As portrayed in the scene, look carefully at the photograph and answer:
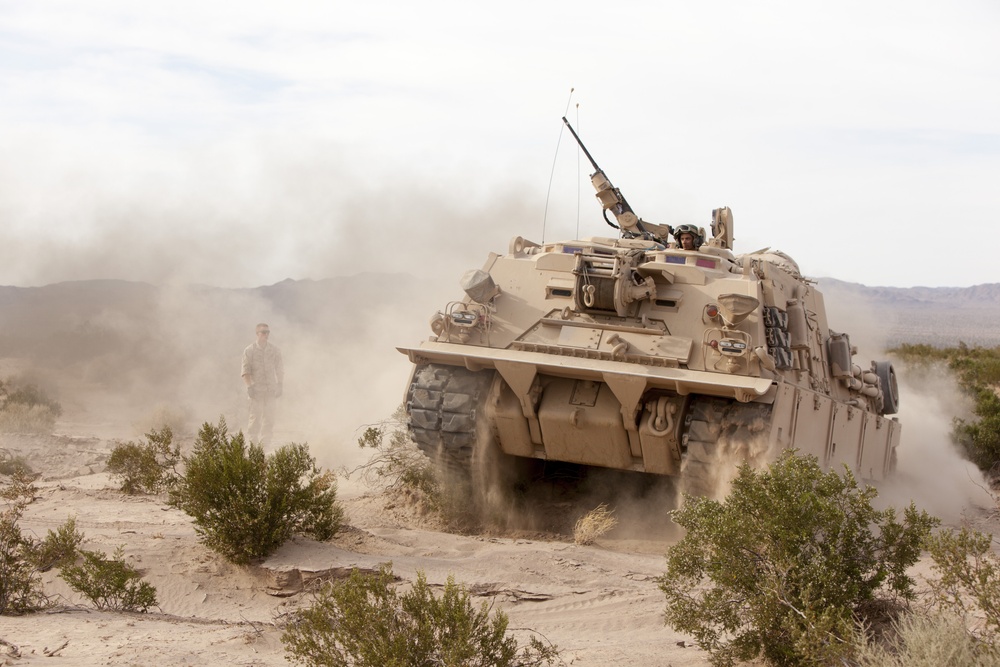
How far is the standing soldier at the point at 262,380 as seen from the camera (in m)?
13.8

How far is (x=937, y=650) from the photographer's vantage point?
458cm

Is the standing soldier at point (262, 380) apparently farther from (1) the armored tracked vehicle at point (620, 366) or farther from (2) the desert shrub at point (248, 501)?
(2) the desert shrub at point (248, 501)

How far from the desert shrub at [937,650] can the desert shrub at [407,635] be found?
1405 mm

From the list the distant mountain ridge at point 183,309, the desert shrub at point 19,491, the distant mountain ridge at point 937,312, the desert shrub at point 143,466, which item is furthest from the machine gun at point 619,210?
the distant mountain ridge at point 937,312

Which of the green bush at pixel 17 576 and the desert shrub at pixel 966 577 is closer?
the desert shrub at pixel 966 577

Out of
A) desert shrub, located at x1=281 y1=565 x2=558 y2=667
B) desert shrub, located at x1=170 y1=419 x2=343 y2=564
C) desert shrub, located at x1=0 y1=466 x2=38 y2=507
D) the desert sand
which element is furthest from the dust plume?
desert shrub, located at x1=0 y1=466 x2=38 y2=507

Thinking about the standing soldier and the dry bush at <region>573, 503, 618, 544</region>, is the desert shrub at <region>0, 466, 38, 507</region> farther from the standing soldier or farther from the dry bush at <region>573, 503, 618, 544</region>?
the dry bush at <region>573, 503, 618, 544</region>

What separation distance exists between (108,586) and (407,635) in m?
2.35

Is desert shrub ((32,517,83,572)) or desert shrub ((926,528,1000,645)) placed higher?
desert shrub ((926,528,1000,645))

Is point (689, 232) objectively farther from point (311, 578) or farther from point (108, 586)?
point (108, 586)

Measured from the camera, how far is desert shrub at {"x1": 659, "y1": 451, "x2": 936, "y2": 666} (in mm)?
5363

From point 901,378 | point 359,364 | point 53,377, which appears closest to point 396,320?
point 359,364

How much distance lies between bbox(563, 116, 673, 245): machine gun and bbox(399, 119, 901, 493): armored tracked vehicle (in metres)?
2.03

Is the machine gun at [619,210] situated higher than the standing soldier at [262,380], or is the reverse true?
the machine gun at [619,210]
